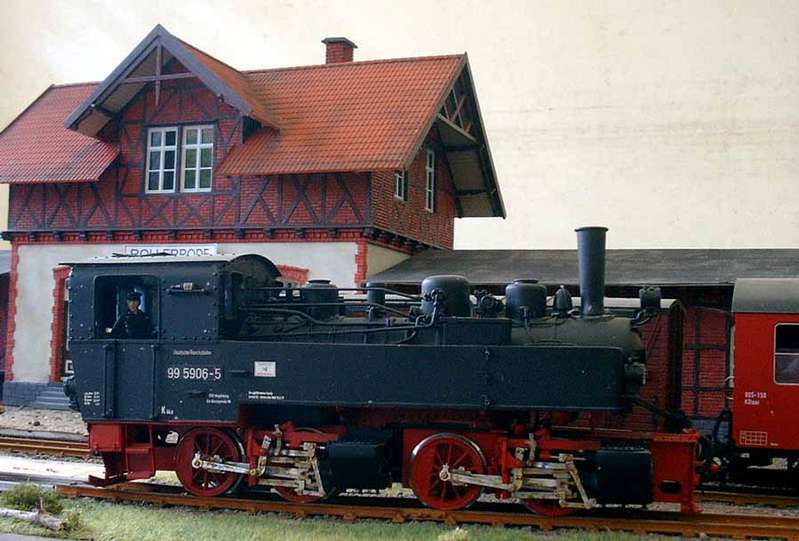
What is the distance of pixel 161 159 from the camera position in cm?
2178

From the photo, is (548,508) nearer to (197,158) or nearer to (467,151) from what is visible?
(197,158)

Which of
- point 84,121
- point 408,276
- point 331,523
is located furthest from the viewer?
point 84,121

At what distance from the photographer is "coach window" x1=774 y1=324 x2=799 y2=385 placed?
1202 centimetres

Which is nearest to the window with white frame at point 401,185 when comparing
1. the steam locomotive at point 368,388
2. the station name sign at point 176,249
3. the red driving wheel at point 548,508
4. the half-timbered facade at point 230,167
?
the half-timbered facade at point 230,167

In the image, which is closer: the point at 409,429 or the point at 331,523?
the point at 331,523

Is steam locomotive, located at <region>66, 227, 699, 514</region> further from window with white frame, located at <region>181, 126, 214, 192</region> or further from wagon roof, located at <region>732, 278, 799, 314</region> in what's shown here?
window with white frame, located at <region>181, 126, 214, 192</region>

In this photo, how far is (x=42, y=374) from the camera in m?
22.4

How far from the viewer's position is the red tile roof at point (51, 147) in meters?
21.5

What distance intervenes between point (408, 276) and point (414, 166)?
362 centimetres

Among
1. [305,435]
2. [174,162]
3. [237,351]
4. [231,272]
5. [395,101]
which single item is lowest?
[305,435]

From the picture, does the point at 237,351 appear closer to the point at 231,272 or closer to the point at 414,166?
the point at 231,272

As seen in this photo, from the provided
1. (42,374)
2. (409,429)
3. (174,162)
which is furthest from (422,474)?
(42,374)

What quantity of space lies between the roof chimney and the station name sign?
6.02m

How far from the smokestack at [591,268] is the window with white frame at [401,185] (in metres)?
11.1
